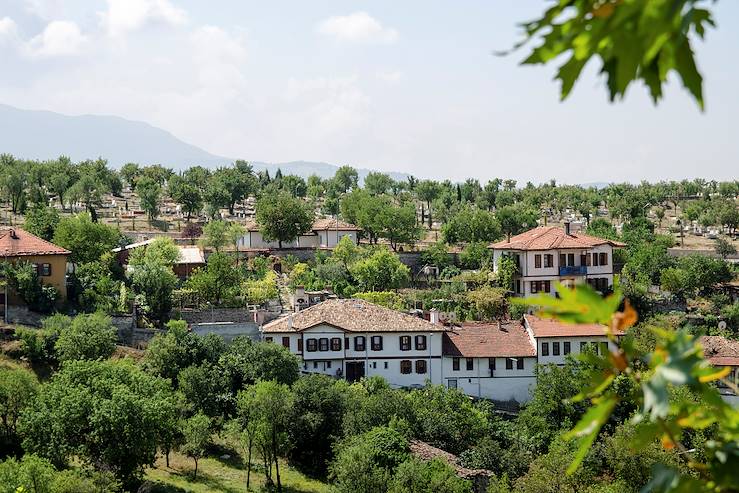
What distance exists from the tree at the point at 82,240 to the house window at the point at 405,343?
17850 millimetres

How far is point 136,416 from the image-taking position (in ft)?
90.7

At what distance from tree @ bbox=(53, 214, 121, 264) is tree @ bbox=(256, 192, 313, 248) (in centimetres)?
1359

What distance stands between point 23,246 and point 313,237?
26.0 m

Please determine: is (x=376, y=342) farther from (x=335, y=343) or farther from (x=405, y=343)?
(x=335, y=343)

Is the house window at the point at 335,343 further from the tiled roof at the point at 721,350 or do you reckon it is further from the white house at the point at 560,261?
the tiled roof at the point at 721,350

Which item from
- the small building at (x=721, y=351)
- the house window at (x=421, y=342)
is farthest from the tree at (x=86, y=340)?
the small building at (x=721, y=351)

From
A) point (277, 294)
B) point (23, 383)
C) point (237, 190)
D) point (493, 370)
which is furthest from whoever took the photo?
point (237, 190)

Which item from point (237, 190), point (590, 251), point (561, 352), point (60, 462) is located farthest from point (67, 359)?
point (237, 190)

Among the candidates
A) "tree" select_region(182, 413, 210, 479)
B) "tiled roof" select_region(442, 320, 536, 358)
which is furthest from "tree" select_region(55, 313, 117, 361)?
"tiled roof" select_region(442, 320, 536, 358)

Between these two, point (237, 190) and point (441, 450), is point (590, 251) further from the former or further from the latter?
point (237, 190)

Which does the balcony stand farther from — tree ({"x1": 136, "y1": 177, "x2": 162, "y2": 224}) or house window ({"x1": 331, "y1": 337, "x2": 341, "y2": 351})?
tree ({"x1": 136, "y1": 177, "x2": 162, "y2": 224})

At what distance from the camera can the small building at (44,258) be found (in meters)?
41.8

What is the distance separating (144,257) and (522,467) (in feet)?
83.3

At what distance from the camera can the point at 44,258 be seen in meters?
42.1
